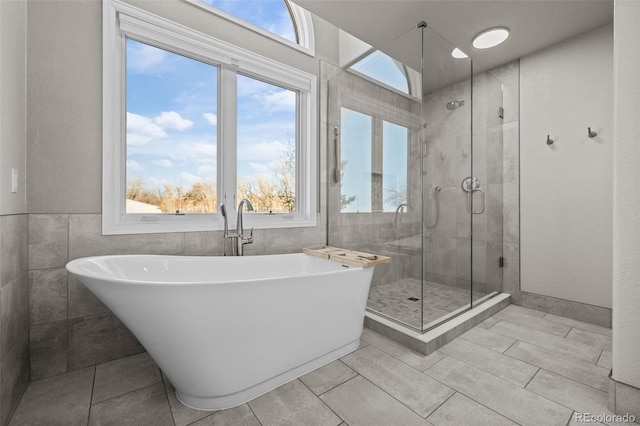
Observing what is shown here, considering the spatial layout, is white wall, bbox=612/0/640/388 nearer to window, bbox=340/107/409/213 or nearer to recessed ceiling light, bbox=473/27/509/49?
recessed ceiling light, bbox=473/27/509/49

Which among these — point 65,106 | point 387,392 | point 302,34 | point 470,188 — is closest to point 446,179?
point 470,188

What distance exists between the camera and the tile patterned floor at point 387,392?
1.25 metres

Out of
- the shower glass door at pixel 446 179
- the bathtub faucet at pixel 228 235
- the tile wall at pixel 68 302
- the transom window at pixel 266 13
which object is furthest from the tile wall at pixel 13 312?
the shower glass door at pixel 446 179

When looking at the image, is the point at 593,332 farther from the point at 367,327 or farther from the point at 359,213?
the point at 359,213

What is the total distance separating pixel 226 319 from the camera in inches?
48.6

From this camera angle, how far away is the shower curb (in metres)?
1.83

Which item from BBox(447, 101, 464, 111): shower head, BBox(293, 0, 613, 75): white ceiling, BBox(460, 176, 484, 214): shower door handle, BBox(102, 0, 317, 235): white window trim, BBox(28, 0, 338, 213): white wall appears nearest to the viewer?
BBox(28, 0, 338, 213): white wall

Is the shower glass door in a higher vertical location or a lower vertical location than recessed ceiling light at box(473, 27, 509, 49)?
lower

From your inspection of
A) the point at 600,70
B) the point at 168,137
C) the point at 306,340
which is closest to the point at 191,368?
the point at 306,340

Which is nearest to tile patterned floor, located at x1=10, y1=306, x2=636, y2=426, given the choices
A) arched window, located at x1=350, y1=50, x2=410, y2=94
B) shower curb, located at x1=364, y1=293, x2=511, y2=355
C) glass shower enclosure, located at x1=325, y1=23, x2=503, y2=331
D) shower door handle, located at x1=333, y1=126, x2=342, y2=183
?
shower curb, located at x1=364, y1=293, x2=511, y2=355

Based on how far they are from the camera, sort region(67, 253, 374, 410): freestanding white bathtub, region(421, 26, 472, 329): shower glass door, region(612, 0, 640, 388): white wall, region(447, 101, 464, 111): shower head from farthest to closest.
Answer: region(447, 101, 464, 111): shower head
region(421, 26, 472, 329): shower glass door
region(612, 0, 640, 388): white wall
region(67, 253, 374, 410): freestanding white bathtub

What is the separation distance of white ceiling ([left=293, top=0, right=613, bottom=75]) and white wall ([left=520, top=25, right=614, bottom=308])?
236mm

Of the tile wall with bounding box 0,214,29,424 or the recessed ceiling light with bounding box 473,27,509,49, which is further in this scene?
the recessed ceiling light with bounding box 473,27,509,49

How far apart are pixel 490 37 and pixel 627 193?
5.91 ft
